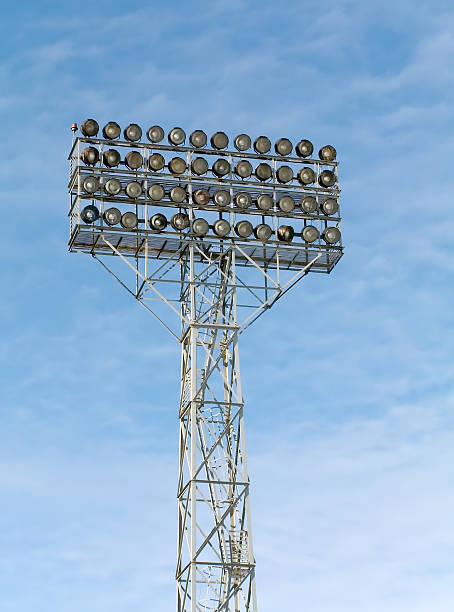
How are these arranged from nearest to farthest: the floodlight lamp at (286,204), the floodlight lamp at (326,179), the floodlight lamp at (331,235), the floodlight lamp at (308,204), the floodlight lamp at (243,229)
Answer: the floodlight lamp at (243,229) → the floodlight lamp at (331,235) → the floodlight lamp at (286,204) → the floodlight lamp at (308,204) → the floodlight lamp at (326,179)

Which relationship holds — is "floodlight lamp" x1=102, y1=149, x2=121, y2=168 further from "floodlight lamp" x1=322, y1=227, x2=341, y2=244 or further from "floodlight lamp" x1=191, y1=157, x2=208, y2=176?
"floodlight lamp" x1=322, y1=227, x2=341, y2=244

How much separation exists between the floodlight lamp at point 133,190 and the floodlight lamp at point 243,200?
154 inches

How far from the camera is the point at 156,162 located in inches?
2409

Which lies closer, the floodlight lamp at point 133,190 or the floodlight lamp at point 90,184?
the floodlight lamp at point 90,184

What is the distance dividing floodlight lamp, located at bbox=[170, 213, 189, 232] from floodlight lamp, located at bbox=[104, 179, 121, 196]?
91.9 inches

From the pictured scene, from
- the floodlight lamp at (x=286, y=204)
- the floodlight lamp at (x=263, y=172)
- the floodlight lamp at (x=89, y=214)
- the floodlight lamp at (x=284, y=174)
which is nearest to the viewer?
the floodlight lamp at (x=89, y=214)

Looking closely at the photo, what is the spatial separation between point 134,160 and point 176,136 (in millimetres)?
2115

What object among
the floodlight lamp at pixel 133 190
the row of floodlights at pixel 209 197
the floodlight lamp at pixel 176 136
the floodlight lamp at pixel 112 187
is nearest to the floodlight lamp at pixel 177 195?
the row of floodlights at pixel 209 197

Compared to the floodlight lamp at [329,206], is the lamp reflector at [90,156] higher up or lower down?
higher up

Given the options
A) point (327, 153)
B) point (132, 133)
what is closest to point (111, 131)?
point (132, 133)

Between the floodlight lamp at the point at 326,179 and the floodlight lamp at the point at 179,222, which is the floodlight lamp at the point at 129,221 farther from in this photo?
the floodlight lamp at the point at 326,179

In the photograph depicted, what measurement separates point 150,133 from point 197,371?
9.72 m

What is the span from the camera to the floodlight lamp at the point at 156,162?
61094 mm

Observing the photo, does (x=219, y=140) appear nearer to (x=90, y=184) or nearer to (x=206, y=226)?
(x=206, y=226)
